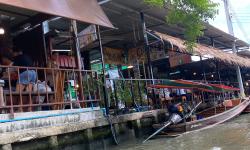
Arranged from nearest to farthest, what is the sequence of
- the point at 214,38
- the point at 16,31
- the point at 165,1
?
the point at 16,31
the point at 165,1
the point at 214,38

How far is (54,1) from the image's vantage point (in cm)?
744

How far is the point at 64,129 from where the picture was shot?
7340 millimetres

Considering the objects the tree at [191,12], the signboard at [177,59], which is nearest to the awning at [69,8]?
the tree at [191,12]

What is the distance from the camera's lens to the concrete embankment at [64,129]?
637 cm

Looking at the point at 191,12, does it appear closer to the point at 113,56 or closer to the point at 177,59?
the point at 113,56

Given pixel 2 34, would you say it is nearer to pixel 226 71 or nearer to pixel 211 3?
pixel 211 3

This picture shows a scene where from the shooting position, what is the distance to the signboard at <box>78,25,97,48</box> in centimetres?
975

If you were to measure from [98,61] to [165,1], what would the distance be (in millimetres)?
5315

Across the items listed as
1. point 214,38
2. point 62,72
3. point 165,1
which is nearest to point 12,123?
point 62,72

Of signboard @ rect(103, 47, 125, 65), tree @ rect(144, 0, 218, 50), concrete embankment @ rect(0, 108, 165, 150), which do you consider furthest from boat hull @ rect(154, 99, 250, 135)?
signboard @ rect(103, 47, 125, 65)

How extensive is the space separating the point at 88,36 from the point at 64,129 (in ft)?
11.6

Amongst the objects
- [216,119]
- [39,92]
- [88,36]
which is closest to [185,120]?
[216,119]

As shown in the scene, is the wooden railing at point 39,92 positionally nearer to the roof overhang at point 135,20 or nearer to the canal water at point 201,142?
the canal water at point 201,142

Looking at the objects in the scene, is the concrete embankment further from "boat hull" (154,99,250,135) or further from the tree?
the tree
